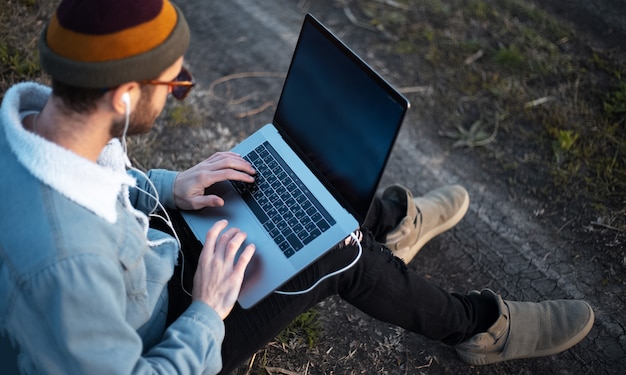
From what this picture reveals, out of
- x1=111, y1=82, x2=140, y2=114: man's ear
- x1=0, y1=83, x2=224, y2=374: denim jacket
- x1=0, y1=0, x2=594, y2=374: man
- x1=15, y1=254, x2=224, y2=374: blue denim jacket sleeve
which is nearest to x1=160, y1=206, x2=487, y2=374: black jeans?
x1=0, y1=0, x2=594, y2=374: man

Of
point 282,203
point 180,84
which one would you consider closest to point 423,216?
point 282,203

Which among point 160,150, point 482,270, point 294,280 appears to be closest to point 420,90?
point 482,270

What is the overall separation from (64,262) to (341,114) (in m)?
1.29

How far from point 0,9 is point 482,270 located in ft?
14.1

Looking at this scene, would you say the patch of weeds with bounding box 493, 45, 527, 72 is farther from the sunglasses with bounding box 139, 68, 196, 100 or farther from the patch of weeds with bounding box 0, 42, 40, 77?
the patch of weeds with bounding box 0, 42, 40, 77

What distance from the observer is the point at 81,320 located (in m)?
1.53

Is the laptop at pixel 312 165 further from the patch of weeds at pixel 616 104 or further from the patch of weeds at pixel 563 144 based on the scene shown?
the patch of weeds at pixel 616 104

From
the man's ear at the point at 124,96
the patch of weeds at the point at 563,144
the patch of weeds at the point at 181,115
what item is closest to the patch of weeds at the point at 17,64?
the patch of weeds at the point at 181,115

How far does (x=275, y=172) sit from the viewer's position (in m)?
2.63

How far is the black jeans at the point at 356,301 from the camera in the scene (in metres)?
2.20

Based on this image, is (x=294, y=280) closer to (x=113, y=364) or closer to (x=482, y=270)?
(x=113, y=364)

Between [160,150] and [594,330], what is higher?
[594,330]

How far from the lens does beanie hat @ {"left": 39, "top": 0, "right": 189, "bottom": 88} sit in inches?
62.8

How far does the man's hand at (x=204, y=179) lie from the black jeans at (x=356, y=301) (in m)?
0.12
